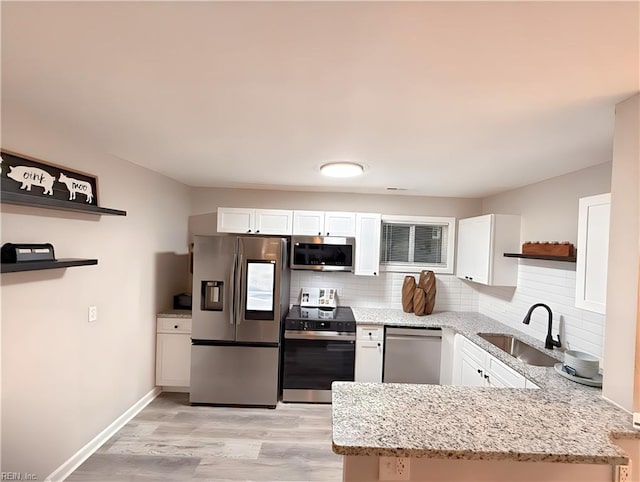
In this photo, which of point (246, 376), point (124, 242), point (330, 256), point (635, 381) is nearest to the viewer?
point (635, 381)

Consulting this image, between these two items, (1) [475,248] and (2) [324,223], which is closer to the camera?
(1) [475,248]

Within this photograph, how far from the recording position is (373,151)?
7.73 ft

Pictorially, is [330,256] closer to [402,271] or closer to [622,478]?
[402,271]

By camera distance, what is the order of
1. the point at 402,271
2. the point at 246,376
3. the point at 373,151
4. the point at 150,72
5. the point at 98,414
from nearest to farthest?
the point at 150,72 → the point at 373,151 → the point at 98,414 → the point at 246,376 → the point at 402,271

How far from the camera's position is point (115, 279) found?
111 inches

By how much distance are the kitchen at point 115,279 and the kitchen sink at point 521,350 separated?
13.8 inches

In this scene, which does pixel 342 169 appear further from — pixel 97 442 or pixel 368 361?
pixel 97 442

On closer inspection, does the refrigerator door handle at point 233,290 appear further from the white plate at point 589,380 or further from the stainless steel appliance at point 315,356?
the white plate at point 589,380

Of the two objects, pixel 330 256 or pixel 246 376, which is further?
pixel 330 256

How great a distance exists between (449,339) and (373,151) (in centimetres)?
233

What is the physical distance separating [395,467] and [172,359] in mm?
2969

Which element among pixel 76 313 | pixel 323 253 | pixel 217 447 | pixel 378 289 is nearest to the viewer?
pixel 76 313

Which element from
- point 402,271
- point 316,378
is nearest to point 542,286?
point 402,271

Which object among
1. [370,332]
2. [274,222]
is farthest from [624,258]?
[274,222]
